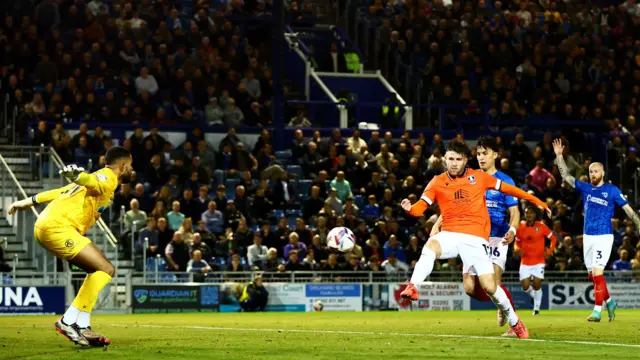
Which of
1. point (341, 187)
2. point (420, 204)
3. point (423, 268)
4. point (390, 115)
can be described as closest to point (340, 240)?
point (420, 204)

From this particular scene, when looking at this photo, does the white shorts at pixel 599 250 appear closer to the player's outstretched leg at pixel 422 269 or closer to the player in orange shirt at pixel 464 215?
the player in orange shirt at pixel 464 215

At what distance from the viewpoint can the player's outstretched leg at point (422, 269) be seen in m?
13.2

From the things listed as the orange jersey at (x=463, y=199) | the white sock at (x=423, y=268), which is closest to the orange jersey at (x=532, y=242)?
the orange jersey at (x=463, y=199)

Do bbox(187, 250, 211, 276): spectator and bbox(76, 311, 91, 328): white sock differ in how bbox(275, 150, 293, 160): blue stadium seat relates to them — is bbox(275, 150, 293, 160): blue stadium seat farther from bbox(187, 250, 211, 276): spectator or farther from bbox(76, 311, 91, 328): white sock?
bbox(76, 311, 91, 328): white sock

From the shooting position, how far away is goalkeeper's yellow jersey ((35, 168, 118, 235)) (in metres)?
13.4

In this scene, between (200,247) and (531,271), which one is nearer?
(531,271)

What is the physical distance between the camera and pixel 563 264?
31.0 metres

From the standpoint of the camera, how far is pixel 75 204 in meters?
13.6

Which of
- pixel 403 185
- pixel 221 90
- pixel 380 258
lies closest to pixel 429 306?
pixel 380 258

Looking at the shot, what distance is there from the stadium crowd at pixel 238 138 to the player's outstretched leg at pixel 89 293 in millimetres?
14152

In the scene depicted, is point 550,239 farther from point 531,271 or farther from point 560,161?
point 560,161

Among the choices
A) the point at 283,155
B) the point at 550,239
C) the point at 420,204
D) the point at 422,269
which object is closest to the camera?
the point at 422,269

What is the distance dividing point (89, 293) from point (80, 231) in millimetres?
784

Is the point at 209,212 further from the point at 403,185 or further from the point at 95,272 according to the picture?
the point at 95,272
